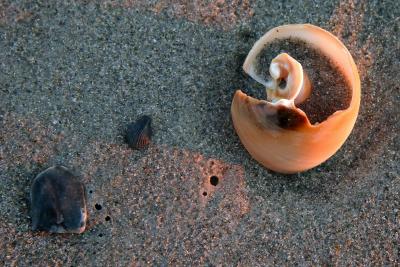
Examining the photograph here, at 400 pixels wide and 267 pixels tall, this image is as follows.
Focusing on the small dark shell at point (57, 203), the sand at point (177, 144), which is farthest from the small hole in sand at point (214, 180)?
the small dark shell at point (57, 203)

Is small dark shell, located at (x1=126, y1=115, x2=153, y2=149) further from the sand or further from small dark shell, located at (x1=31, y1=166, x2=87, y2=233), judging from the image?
small dark shell, located at (x1=31, y1=166, x2=87, y2=233)

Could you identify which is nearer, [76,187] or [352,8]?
[76,187]

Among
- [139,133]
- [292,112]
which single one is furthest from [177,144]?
[292,112]

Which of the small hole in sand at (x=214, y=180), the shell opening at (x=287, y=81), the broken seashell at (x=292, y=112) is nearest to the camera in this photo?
the broken seashell at (x=292, y=112)

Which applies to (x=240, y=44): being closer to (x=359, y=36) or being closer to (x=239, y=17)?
(x=239, y=17)

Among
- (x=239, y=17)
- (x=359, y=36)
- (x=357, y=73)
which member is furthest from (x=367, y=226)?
(x=239, y=17)

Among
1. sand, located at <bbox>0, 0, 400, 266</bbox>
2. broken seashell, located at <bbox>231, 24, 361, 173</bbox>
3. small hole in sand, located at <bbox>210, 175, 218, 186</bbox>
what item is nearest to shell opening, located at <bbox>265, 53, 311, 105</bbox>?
broken seashell, located at <bbox>231, 24, 361, 173</bbox>

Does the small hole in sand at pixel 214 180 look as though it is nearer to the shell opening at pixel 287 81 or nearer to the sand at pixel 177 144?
the sand at pixel 177 144
